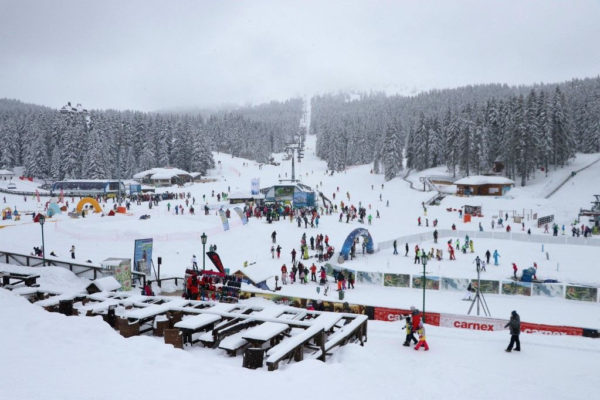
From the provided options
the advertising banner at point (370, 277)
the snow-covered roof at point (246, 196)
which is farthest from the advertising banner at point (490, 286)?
the snow-covered roof at point (246, 196)

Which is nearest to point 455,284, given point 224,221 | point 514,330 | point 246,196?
point 514,330

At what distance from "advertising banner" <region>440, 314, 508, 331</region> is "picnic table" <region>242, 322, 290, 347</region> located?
829 centimetres

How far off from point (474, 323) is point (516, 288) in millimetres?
8138

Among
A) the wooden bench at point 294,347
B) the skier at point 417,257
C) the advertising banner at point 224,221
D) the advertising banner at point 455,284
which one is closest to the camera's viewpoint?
the wooden bench at point 294,347

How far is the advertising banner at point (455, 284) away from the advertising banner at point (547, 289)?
3302 millimetres

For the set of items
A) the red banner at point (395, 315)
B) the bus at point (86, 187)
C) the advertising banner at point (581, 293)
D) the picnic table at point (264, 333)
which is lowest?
the advertising banner at point (581, 293)

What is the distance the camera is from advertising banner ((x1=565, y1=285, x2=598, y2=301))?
1983 cm

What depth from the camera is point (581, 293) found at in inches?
790

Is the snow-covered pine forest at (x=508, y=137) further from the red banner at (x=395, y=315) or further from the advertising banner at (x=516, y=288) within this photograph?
the red banner at (x=395, y=315)

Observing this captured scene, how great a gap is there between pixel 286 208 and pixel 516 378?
3101cm

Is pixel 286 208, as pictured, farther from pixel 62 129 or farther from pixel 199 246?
pixel 62 129

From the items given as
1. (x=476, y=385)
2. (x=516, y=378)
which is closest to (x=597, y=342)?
(x=516, y=378)

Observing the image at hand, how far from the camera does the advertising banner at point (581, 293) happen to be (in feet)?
65.1

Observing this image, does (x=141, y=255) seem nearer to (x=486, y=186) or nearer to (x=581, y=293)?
(x=581, y=293)
